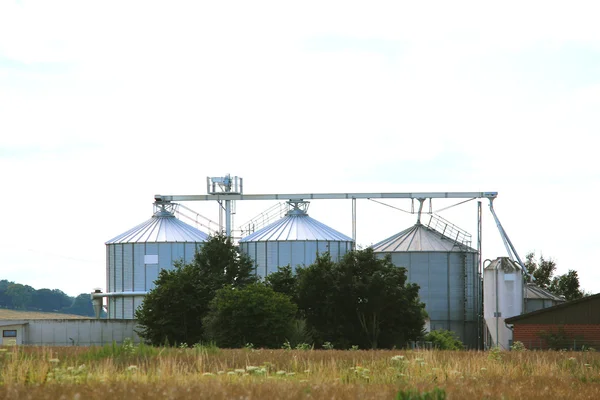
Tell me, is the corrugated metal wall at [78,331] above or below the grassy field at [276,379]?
below

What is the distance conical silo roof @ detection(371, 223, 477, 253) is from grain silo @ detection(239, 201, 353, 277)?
322 centimetres

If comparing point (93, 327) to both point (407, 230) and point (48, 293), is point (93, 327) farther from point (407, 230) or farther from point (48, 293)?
point (48, 293)

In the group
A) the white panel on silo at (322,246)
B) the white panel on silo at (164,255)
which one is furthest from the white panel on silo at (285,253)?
the white panel on silo at (164,255)

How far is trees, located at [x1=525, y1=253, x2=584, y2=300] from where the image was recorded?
302 feet

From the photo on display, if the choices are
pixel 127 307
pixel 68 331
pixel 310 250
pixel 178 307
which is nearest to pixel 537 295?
pixel 310 250

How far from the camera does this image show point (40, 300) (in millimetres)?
183875

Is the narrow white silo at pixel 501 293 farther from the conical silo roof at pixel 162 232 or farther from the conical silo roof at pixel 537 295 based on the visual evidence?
the conical silo roof at pixel 162 232

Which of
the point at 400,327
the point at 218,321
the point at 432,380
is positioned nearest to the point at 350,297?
the point at 400,327

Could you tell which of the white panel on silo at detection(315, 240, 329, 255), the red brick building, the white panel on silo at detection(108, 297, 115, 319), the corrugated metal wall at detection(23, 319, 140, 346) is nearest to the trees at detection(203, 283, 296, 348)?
the red brick building

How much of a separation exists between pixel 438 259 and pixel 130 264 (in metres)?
22.6

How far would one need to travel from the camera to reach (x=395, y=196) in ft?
239

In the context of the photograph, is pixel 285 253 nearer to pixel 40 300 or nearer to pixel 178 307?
pixel 178 307

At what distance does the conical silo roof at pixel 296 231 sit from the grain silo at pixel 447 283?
4182 millimetres

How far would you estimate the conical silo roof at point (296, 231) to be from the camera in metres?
70.8
